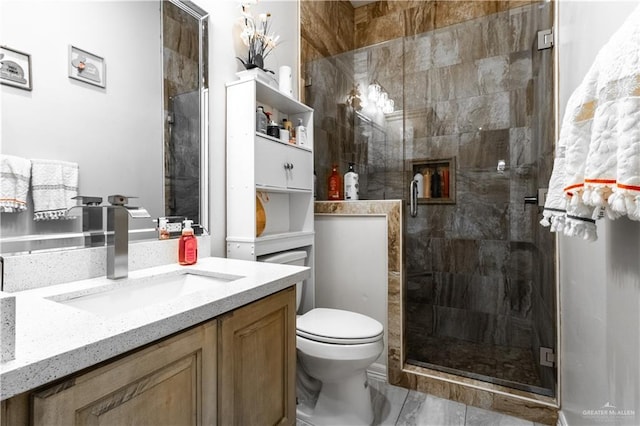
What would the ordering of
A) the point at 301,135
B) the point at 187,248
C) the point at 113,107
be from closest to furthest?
the point at 113,107 → the point at 187,248 → the point at 301,135

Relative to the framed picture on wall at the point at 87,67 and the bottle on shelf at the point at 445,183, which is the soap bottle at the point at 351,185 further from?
the framed picture on wall at the point at 87,67

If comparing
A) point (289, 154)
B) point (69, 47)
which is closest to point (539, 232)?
point (289, 154)

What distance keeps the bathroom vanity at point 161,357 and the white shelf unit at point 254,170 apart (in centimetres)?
39

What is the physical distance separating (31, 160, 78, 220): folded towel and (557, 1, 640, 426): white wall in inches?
57.9

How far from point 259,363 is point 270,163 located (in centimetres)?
92

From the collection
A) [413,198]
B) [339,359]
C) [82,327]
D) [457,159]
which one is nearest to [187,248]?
[82,327]

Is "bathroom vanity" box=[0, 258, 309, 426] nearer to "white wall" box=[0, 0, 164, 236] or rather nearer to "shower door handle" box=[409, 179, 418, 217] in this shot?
"white wall" box=[0, 0, 164, 236]

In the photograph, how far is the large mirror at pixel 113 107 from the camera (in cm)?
88

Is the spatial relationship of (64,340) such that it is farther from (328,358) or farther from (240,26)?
(240,26)

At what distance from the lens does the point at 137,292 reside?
0.99 m

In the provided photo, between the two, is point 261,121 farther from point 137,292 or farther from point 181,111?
point 137,292

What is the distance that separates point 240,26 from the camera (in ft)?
5.26

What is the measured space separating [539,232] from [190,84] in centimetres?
202

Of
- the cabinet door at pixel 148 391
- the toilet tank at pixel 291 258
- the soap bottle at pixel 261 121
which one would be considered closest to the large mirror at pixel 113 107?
the soap bottle at pixel 261 121
